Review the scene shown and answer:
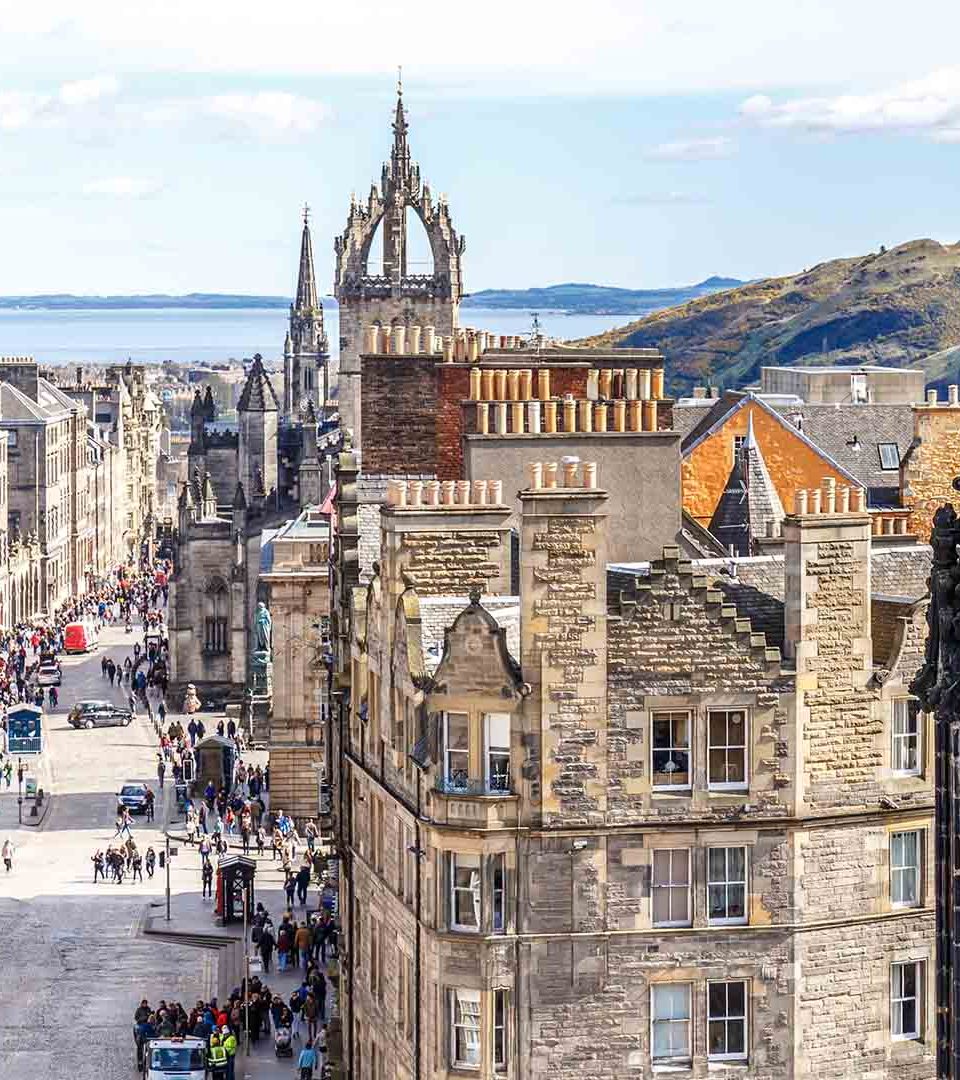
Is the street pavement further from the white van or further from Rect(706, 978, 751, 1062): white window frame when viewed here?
Rect(706, 978, 751, 1062): white window frame

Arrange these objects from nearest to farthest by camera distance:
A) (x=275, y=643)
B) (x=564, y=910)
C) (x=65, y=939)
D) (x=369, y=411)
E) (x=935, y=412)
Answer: (x=564, y=910) < (x=369, y=411) < (x=935, y=412) < (x=65, y=939) < (x=275, y=643)

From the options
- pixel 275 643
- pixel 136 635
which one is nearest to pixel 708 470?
pixel 275 643

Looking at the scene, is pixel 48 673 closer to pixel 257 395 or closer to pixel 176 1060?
pixel 257 395

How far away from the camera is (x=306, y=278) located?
150m

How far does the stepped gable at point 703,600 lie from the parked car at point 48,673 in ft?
240

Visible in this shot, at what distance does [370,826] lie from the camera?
3600 centimetres

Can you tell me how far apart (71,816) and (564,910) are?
4640cm

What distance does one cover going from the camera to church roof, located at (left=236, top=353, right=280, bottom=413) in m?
115

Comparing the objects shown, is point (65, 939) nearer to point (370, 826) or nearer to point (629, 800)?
point (370, 826)

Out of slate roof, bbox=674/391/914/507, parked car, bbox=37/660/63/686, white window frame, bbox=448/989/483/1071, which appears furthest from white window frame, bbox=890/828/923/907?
parked car, bbox=37/660/63/686

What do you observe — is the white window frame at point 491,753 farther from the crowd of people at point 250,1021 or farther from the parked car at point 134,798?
the parked car at point 134,798

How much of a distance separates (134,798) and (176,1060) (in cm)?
2976

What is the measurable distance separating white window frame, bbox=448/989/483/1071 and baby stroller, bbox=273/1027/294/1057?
17.3 m

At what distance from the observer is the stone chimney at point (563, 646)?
31.3 meters
